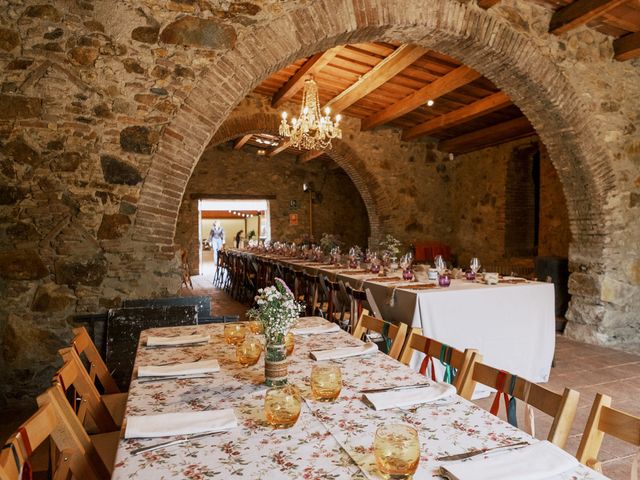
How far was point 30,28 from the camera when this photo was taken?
3.59 m

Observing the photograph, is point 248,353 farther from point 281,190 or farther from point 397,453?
point 281,190

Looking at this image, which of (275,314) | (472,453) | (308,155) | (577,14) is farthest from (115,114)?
(308,155)

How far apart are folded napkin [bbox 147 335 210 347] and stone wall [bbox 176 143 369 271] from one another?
1029 cm

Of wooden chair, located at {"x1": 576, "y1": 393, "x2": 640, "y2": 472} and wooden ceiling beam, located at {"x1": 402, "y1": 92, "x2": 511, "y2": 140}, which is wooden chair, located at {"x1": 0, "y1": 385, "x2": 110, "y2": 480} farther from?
wooden ceiling beam, located at {"x1": 402, "y1": 92, "x2": 511, "y2": 140}

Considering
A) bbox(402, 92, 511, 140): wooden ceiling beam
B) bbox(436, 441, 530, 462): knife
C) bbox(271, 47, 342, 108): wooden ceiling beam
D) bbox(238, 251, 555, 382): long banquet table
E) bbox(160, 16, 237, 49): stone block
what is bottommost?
bbox(238, 251, 555, 382): long banquet table

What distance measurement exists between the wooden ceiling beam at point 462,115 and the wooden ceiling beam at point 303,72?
2.42m

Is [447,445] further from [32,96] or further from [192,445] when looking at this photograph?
[32,96]

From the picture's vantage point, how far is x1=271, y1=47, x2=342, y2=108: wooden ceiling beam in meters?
6.10

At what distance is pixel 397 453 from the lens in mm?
1117

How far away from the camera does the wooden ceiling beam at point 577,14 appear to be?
4.28m

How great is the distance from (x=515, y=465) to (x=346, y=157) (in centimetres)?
830

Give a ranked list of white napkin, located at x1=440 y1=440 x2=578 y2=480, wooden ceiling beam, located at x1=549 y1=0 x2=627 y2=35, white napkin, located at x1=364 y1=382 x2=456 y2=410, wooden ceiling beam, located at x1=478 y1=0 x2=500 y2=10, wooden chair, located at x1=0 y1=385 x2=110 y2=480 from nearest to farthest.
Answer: white napkin, located at x1=440 y1=440 x2=578 y2=480, wooden chair, located at x1=0 y1=385 x2=110 y2=480, white napkin, located at x1=364 y1=382 x2=456 y2=410, wooden ceiling beam, located at x1=549 y1=0 x2=627 y2=35, wooden ceiling beam, located at x1=478 y1=0 x2=500 y2=10

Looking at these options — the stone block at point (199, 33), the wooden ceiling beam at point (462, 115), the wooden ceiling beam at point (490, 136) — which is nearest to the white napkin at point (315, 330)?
the stone block at point (199, 33)

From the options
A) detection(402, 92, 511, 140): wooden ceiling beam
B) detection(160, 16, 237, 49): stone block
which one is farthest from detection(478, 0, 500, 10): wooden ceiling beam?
detection(160, 16, 237, 49): stone block
